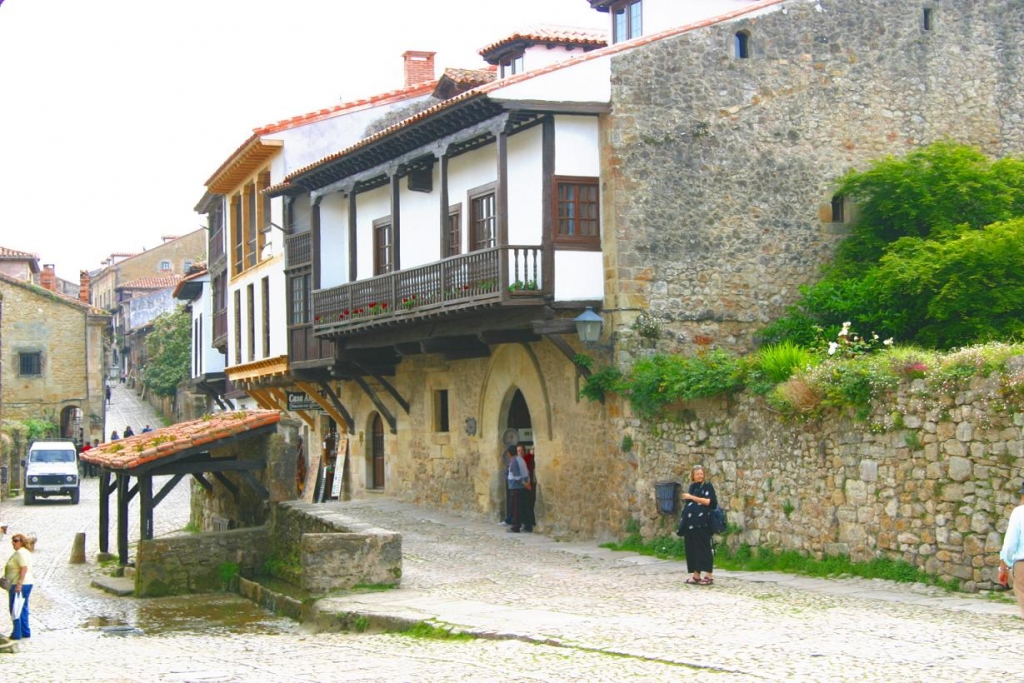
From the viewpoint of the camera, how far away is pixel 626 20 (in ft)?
79.1

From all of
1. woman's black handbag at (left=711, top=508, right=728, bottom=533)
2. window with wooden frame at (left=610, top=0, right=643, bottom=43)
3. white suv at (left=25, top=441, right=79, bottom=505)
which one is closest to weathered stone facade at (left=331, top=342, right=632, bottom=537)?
woman's black handbag at (left=711, top=508, right=728, bottom=533)

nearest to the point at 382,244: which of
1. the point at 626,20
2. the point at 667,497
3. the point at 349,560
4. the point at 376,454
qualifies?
the point at 376,454

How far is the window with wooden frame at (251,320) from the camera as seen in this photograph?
32688 millimetres

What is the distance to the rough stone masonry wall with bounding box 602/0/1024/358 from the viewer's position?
19.6 meters

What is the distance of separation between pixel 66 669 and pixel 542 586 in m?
5.42

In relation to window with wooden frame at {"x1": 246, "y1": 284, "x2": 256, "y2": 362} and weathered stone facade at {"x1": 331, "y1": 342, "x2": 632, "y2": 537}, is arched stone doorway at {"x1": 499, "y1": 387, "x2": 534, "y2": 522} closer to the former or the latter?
weathered stone facade at {"x1": 331, "y1": 342, "x2": 632, "y2": 537}

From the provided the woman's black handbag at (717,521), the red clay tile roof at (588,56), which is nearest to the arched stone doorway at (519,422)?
the red clay tile roof at (588,56)

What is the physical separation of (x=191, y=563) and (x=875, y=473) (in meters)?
9.47

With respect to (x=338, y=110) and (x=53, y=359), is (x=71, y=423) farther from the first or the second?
(x=338, y=110)

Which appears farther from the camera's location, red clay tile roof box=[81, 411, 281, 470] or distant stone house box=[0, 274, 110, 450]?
distant stone house box=[0, 274, 110, 450]

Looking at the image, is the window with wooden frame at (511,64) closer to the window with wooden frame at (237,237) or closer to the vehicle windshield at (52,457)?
the window with wooden frame at (237,237)

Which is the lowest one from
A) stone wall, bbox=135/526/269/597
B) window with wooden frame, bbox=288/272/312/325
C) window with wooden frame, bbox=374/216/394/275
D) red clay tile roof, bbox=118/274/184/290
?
stone wall, bbox=135/526/269/597

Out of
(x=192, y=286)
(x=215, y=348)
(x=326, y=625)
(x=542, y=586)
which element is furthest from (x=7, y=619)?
(x=192, y=286)

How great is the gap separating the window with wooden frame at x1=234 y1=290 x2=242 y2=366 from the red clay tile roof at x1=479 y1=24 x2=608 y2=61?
10589mm
